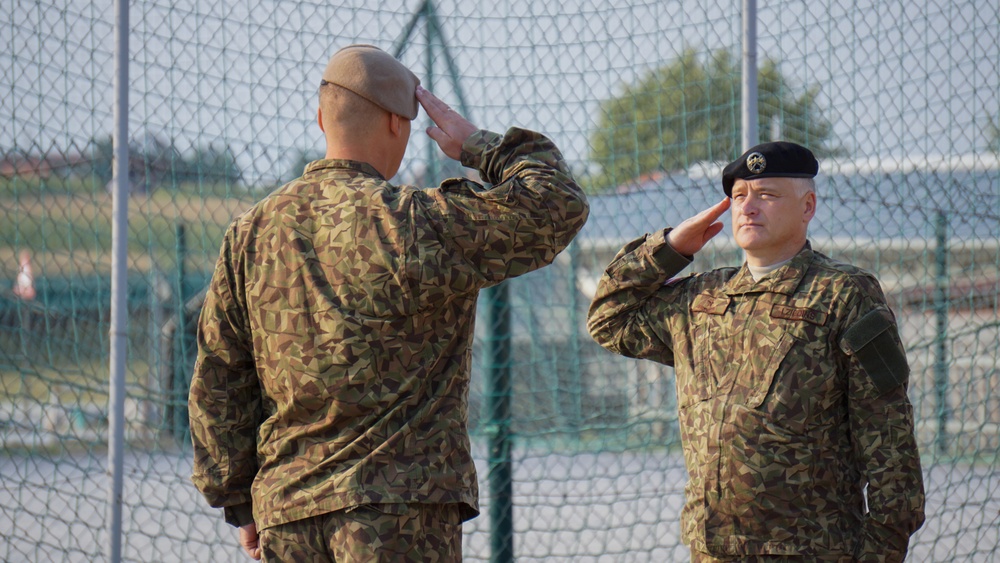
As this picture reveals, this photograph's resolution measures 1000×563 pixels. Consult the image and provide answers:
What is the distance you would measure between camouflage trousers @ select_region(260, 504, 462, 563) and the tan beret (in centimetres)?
87

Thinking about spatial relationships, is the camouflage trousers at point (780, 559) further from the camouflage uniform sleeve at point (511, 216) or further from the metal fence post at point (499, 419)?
the metal fence post at point (499, 419)

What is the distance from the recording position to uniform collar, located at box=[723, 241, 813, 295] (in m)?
2.61

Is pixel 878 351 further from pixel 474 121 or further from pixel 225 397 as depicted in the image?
pixel 474 121

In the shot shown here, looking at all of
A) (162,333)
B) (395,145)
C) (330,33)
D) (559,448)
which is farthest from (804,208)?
(162,333)

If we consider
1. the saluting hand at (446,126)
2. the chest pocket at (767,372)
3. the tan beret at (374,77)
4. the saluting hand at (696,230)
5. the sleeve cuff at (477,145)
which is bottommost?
the chest pocket at (767,372)

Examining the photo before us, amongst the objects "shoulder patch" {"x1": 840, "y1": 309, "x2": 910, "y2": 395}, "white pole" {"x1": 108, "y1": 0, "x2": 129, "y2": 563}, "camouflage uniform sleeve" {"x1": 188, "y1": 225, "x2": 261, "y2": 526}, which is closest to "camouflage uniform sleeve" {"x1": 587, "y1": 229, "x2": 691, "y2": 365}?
"shoulder patch" {"x1": 840, "y1": 309, "x2": 910, "y2": 395}

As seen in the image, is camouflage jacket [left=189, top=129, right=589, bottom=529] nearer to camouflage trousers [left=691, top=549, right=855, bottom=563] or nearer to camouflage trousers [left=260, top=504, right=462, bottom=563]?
camouflage trousers [left=260, top=504, right=462, bottom=563]

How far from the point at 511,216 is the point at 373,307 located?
0.35 meters

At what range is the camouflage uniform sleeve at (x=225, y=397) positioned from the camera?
2.36m

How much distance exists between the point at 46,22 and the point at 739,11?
265cm

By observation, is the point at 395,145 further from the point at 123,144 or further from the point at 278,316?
the point at 123,144

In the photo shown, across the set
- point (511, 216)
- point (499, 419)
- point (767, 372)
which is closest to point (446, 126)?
point (511, 216)

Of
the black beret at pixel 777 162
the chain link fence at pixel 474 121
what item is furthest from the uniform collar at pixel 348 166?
the chain link fence at pixel 474 121

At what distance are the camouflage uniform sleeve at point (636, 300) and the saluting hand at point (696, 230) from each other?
2cm
